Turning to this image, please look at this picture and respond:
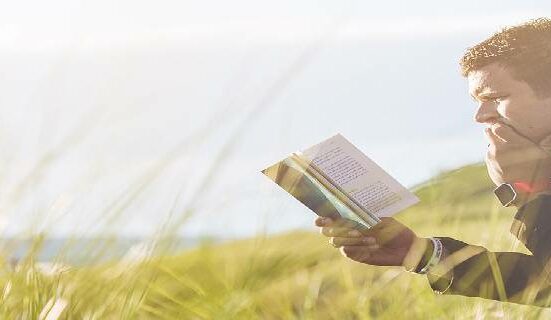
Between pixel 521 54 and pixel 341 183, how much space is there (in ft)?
→ 3.43

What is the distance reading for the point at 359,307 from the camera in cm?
262

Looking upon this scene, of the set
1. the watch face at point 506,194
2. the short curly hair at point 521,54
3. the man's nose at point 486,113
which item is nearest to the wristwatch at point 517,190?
the watch face at point 506,194

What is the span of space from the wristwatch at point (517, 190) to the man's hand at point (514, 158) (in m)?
0.02

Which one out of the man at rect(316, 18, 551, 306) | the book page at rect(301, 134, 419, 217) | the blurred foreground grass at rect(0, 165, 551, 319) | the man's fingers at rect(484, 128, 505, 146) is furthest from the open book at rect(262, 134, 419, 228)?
the man's fingers at rect(484, 128, 505, 146)

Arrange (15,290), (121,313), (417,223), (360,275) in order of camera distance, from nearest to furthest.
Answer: (121,313), (15,290), (417,223), (360,275)

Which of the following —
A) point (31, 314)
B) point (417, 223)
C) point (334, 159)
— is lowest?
point (31, 314)

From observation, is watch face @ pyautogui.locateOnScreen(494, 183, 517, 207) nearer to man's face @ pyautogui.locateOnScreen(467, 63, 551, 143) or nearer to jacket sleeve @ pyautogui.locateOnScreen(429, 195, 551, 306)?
jacket sleeve @ pyautogui.locateOnScreen(429, 195, 551, 306)

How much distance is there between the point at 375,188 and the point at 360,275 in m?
2.80

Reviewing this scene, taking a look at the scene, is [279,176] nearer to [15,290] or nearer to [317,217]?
[317,217]

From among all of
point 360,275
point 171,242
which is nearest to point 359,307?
point 171,242

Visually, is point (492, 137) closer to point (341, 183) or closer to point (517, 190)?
point (517, 190)

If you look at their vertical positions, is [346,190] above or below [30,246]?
above

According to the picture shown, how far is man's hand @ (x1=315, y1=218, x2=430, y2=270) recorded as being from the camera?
9.96 feet

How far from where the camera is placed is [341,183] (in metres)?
2.73
